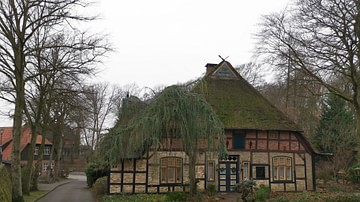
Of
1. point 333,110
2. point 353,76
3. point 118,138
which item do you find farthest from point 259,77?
point 118,138

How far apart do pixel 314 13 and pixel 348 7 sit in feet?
4.83

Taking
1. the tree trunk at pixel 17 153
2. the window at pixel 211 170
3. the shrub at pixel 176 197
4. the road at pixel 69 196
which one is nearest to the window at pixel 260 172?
the window at pixel 211 170

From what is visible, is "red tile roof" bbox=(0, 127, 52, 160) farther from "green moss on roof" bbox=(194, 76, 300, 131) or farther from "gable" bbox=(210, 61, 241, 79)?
"green moss on roof" bbox=(194, 76, 300, 131)

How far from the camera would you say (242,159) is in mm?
21438

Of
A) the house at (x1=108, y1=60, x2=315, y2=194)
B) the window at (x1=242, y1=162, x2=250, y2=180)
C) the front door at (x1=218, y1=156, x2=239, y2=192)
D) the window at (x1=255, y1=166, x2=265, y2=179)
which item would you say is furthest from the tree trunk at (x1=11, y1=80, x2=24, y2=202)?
the window at (x1=255, y1=166, x2=265, y2=179)

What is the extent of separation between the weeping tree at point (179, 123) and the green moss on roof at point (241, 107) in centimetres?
437

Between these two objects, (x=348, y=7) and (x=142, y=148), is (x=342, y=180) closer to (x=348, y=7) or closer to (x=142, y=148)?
(x=348, y=7)

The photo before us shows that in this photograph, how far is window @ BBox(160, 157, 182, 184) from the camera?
20172 millimetres

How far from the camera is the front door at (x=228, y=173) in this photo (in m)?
21.2

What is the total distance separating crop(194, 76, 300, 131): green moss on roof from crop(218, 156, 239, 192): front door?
2067 mm

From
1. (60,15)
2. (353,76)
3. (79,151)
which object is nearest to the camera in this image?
(60,15)

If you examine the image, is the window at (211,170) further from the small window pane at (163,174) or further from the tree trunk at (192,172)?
the tree trunk at (192,172)

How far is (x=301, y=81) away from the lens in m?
19.8

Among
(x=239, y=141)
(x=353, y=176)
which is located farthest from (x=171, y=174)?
(x=353, y=176)
